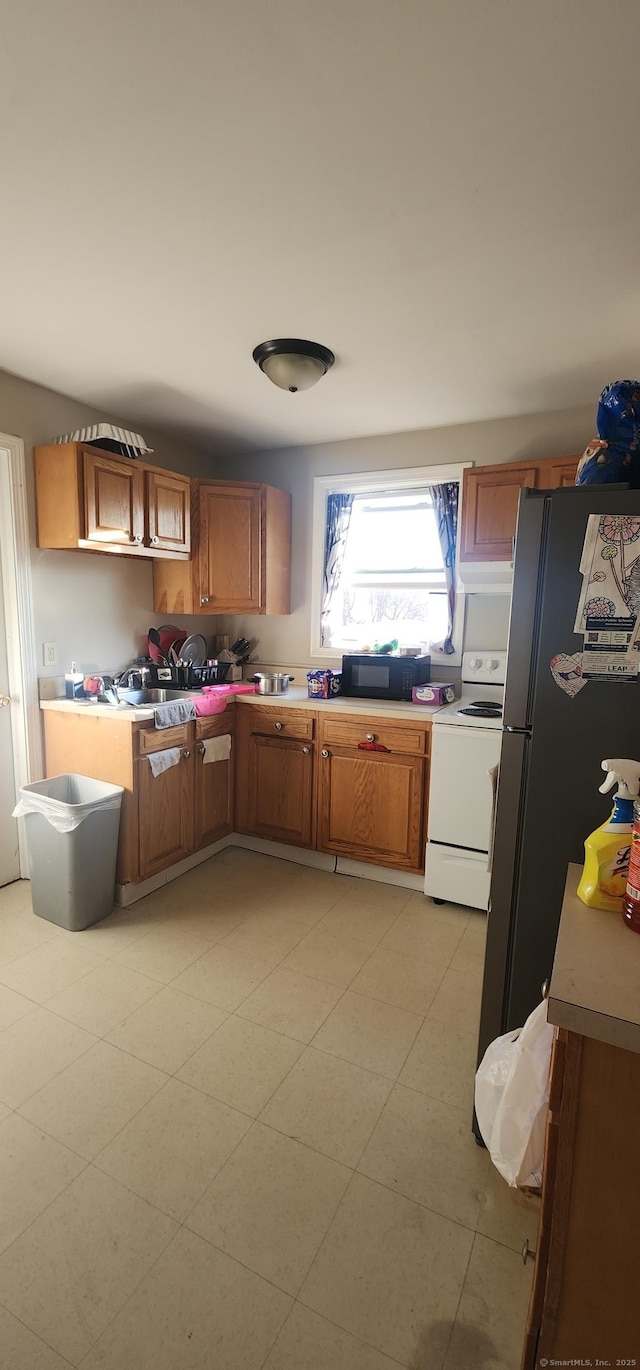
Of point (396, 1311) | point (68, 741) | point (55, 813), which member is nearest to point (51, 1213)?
point (396, 1311)

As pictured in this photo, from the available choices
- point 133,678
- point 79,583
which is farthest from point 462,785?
point 79,583

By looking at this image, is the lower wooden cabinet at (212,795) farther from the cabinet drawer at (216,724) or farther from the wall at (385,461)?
the wall at (385,461)

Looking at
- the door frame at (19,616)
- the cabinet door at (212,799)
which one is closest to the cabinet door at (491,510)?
the cabinet door at (212,799)

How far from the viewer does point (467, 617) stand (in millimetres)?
3266

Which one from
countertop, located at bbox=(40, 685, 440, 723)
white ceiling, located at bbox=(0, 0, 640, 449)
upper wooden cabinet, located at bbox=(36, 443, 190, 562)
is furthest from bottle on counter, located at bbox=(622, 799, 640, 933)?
upper wooden cabinet, located at bbox=(36, 443, 190, 562)

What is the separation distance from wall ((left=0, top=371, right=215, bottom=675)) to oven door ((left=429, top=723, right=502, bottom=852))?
1897 millimetres

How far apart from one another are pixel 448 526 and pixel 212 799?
2.06 m

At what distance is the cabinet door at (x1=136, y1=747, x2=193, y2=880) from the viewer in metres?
2.76

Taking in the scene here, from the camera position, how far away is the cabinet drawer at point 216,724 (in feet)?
10.2

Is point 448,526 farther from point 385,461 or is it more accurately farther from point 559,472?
point 559,472

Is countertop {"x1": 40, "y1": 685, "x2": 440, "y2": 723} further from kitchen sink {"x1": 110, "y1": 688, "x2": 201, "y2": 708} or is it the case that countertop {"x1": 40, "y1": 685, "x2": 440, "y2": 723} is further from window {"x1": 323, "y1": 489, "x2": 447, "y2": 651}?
window {"x1": 323, "y1": 489, "x2": 447, "y2": 651}

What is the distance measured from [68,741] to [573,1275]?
2.64 meters

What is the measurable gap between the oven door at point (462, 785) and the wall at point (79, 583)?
1897 millimetres

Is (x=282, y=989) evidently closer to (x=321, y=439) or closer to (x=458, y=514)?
(x=458, y=514)
